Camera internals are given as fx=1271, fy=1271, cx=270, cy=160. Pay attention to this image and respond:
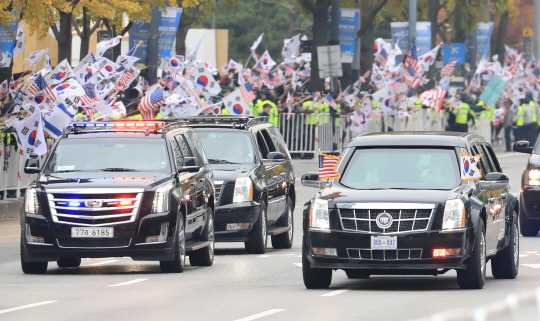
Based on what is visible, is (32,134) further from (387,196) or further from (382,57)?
(382,57)

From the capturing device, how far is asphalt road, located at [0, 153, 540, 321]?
33.4ft

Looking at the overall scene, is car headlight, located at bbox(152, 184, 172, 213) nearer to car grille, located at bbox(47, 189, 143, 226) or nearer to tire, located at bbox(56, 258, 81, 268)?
car grille, located at bbox(47, 189, 143, 226)

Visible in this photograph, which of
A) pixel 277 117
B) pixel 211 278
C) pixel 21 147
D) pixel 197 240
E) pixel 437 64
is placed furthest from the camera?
pixel 437 64

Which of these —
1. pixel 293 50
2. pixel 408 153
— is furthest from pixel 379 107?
pixel 408 153

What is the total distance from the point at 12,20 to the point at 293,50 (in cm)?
2184

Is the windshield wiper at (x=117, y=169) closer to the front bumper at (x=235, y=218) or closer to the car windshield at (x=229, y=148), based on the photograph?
the front bumper at (x=235, y=218)

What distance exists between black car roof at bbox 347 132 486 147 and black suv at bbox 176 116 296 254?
11.9 ft

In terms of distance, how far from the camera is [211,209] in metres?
15.4

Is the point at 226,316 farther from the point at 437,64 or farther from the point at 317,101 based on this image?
the point at 437,64

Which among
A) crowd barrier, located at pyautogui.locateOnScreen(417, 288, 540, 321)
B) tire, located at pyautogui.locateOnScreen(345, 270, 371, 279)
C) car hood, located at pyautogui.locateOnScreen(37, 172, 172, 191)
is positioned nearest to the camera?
crowd barrier, located at pyautogui.locateOnScreen(417, 288, 540, 321)

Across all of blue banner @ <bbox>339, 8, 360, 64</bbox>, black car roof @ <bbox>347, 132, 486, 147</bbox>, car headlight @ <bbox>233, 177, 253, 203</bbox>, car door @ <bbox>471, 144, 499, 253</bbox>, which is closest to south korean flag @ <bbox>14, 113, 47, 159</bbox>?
car headlight @ <bbox>233, 177, 253, 203</bbox>

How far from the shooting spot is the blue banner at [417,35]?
1986 inches

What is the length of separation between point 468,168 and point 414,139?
0.64 metres

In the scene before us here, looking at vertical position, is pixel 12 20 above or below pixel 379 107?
above
